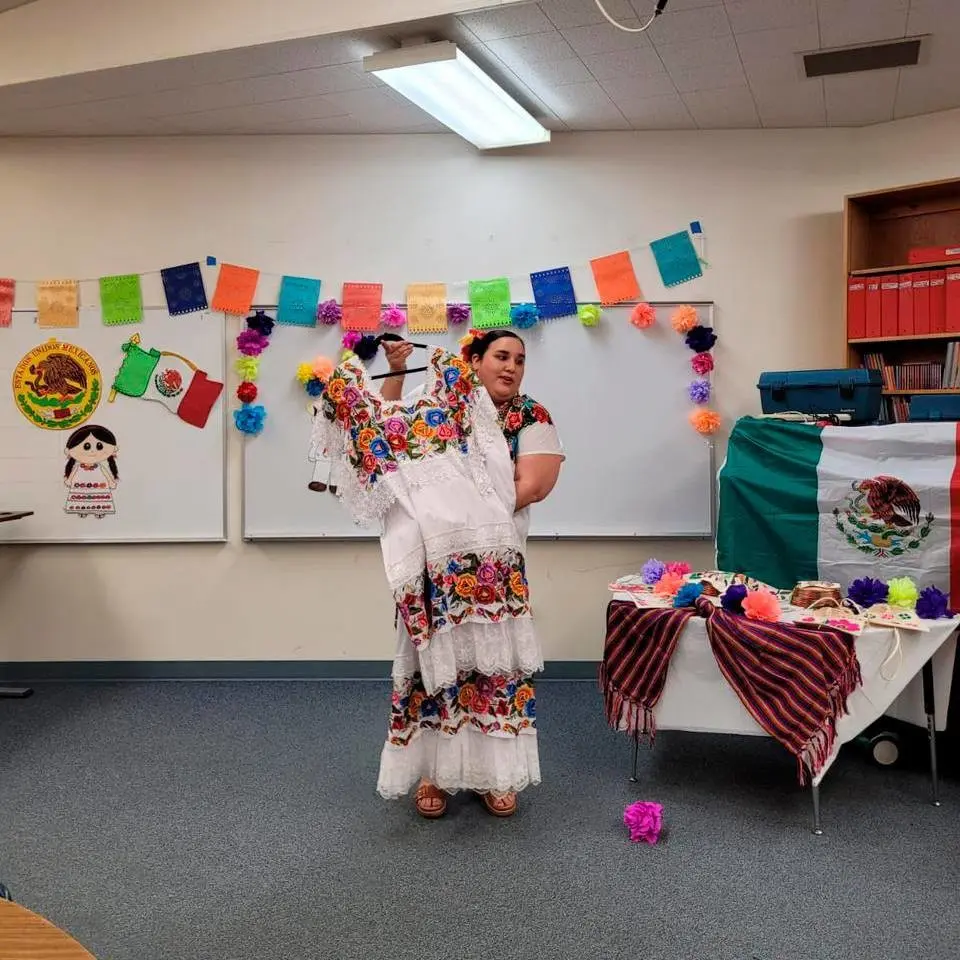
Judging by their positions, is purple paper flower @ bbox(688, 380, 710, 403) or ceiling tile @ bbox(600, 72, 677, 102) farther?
purple paper flower @ bbox(688, 380, 710, 403)

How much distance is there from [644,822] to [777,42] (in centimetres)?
264

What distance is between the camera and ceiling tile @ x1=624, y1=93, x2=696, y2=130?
4020 millimetres

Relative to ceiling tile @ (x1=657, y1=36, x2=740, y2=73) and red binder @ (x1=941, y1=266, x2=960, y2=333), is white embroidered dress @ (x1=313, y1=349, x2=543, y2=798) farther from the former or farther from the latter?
red binder @ (x1=941, y1=266, x2=960, y2=333)

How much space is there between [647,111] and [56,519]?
3.29 metres

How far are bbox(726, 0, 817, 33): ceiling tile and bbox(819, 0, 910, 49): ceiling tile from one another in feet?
0.15

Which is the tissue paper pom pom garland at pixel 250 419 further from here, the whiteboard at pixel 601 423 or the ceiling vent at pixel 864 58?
the ceiling vent at pixel 864 58

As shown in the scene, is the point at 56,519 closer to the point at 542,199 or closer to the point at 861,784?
the point at 542,199

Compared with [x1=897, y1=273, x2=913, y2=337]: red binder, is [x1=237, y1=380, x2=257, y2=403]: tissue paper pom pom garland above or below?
below

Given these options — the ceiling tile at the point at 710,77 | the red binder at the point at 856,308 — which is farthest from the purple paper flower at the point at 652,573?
the ceiling tile at the point at 710,77

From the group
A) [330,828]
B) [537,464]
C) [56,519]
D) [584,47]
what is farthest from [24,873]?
[584,47]

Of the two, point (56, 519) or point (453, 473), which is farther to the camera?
point (56, 519)

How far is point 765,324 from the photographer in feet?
14.5

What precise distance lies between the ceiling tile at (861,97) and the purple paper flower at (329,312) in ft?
7.36

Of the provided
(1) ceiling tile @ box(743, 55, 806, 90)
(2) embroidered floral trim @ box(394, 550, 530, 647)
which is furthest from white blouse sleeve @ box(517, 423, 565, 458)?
(1) ceiling tile @ box(743, 55, 806, 90)
